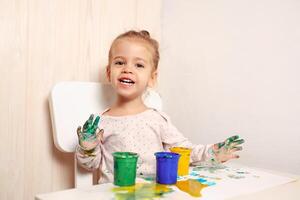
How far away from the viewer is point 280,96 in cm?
110

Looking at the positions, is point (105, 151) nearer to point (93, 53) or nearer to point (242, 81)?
point (93, 53)

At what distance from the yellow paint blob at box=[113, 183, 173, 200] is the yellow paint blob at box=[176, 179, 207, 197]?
0.03m

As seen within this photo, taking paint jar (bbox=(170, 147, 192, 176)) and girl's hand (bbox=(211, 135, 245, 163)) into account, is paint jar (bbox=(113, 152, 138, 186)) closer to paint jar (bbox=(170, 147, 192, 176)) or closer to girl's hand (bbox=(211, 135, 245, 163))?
paint jar (bbox=(170, 147, 192, 176))

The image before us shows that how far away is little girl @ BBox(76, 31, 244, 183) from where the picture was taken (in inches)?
39.2

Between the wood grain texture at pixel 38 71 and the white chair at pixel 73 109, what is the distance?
8 cm

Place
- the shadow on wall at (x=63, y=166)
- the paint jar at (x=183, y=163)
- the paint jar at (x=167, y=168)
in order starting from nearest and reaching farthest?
the paint jar at (x=167, y=168)
the paint jar at (x=183, y=163)
the shadow on wall at (x=63, y=166)

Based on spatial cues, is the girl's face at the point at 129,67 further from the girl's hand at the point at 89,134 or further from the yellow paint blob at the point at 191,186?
the yellow paint blob at the point at 191,186

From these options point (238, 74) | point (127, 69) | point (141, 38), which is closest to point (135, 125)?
point (127, 69)

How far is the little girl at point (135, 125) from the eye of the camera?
995 millimetres

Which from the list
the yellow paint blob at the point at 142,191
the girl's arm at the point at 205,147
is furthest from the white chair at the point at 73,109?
the yellow paint blob at the point at 142,191

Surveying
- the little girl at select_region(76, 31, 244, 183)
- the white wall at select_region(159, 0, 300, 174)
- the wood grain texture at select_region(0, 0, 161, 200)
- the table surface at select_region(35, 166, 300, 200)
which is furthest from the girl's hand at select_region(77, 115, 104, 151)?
the white wall at select_region(159, 0, 300, 174)

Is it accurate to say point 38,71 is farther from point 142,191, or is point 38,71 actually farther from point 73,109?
point 142,191

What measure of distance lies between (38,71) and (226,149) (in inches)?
23.5

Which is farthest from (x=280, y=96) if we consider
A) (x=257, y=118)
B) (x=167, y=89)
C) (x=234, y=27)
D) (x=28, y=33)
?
(x=28, y=33)
